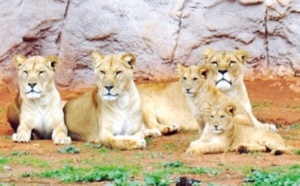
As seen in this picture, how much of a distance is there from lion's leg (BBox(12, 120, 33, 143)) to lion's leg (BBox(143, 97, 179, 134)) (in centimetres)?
162

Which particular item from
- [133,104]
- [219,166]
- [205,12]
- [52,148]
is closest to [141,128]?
[133,104]

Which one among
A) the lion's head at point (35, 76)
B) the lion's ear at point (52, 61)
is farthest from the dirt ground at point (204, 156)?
the lion's ear at point (52, 61)

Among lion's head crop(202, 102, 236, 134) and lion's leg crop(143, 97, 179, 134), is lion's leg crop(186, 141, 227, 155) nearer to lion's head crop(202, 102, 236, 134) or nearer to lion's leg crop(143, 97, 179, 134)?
lion's head crop(202, 102, 236, 134)

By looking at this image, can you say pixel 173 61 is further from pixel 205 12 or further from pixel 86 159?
pixel 86 159

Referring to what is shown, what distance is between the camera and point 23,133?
42.1 ft

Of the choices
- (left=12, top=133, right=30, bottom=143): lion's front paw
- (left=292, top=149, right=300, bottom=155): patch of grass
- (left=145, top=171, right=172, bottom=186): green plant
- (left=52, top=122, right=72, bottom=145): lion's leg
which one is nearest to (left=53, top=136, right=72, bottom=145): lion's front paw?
(left=52, top=122, right=72, bottom=145): lion's leg

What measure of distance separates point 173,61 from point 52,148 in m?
4.17

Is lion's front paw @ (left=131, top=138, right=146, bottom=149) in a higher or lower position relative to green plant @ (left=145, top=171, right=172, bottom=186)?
lower

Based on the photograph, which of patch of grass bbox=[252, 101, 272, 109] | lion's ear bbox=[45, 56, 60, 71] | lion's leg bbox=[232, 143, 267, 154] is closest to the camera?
lion's leg bbox=[232, 143, 267, 154]

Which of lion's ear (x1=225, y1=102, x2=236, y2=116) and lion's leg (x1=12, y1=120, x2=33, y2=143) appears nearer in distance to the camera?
lion's ear (x1=225, y1=102, x2=236, y2=116)

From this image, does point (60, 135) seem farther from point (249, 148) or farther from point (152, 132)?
point (249, 148)

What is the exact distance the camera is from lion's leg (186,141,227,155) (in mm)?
11367

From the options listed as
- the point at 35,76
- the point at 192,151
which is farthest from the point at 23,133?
the point at 192,151

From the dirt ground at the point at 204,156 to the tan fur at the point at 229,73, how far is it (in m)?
0.61
